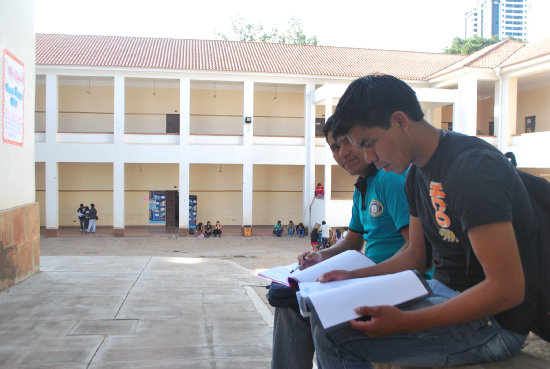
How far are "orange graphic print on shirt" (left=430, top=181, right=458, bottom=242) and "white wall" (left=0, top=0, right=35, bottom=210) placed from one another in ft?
22.3

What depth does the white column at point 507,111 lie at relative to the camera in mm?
21141

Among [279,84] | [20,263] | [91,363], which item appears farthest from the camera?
[279,84]

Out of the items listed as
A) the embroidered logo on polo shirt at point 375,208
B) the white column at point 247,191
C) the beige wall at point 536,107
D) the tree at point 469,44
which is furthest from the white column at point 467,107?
the tree at point 469,44

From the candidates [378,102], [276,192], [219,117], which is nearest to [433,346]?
[378,102]

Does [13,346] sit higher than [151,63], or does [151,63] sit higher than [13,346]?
[151,63]

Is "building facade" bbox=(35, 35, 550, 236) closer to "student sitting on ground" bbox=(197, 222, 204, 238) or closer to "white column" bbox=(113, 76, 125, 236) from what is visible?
"white column" bbox=(113, 76, 125, 236)

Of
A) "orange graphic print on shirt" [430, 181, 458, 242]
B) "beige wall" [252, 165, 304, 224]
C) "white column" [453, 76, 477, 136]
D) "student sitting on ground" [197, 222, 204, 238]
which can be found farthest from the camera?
"beige wall" [252, 165, 304, 224]

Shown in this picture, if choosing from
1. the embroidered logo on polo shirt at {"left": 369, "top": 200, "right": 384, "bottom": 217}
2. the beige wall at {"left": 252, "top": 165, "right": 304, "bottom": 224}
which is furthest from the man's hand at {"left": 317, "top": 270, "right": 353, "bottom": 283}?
the beige wall at {"left": 252, "top": 165, "right": 304, "bottom": 224}

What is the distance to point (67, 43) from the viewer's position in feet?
80.3

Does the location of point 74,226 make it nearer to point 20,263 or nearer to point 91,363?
point 20,263

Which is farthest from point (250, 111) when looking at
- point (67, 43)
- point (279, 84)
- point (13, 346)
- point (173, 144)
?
point (13, 346)

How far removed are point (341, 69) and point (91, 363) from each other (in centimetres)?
2223

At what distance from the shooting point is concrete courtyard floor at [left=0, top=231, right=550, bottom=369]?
384cm

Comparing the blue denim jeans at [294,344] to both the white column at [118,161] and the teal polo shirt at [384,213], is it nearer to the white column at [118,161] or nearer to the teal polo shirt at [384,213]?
the teal polo shirt at [384,213]
